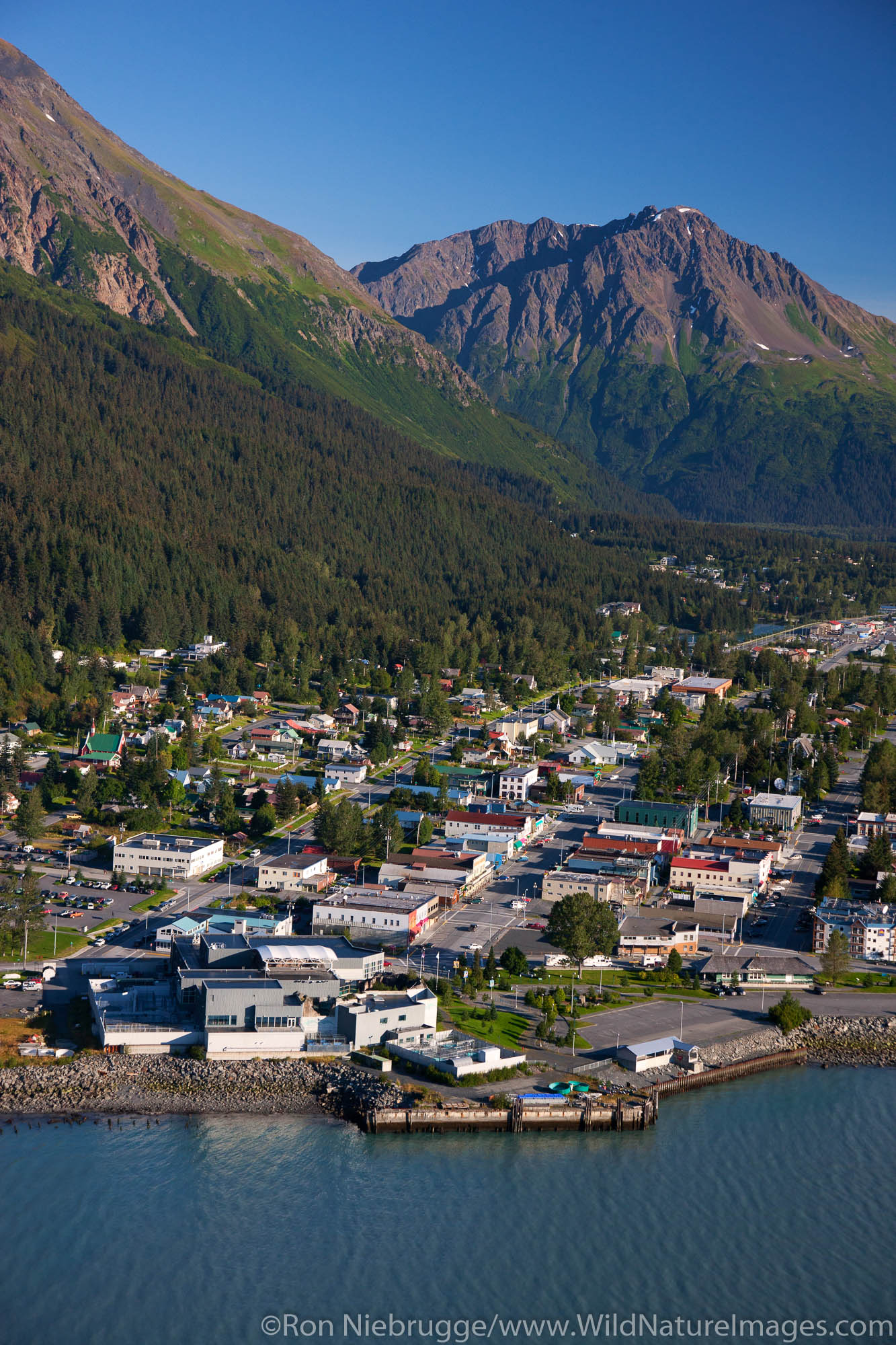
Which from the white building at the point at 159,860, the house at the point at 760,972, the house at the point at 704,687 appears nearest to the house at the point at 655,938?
the house at the point at 760,972

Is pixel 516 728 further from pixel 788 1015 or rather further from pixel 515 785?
pixel 788 1015

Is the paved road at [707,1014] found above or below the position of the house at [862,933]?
below

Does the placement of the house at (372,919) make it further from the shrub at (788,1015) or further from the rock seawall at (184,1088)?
the shrub at (788,1015)

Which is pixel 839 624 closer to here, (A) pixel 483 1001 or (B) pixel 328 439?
(B) pixel 328 439

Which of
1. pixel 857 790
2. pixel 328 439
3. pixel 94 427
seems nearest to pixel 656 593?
pixel 328 439

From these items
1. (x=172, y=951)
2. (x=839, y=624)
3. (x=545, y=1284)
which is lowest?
(x=545, y=1284)

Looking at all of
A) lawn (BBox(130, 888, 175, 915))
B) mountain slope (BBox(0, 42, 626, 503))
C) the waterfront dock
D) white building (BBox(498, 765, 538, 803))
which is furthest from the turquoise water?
mountain slope (BBox(0, 42, 626, 503))

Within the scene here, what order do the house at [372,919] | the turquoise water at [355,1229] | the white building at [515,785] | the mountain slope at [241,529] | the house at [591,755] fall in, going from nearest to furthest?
1. the turquoise water at [355,1229]
2. the house at [372,919]
3. the white building at [515,785]
4. the house at [591,755]
5. the mountain slope at [241,529]
